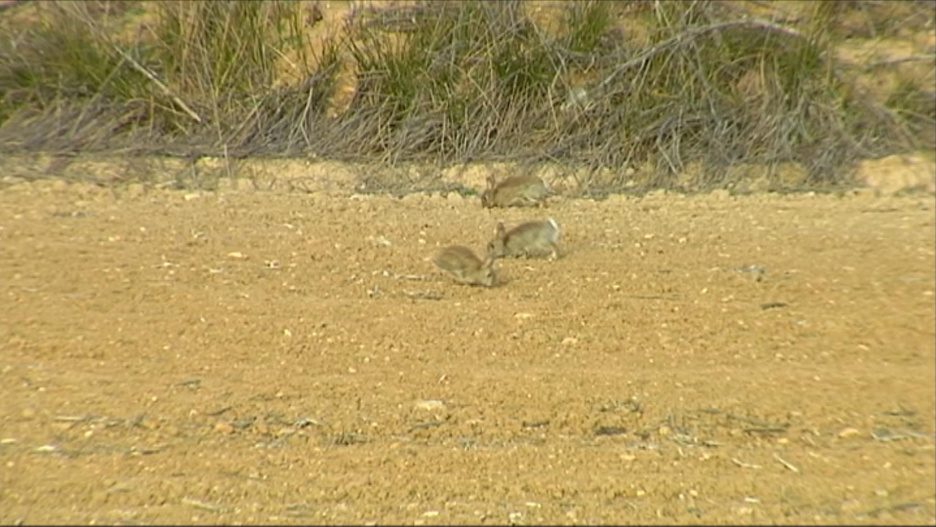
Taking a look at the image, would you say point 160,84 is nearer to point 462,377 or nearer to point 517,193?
point 517,193

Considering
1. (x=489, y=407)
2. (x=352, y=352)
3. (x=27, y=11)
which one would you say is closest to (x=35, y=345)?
(x=352, y=352)

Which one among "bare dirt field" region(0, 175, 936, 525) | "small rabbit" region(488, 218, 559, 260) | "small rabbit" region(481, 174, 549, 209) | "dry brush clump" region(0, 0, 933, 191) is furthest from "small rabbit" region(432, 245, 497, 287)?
"dry brush clump" region(0, 0, 933, 191)

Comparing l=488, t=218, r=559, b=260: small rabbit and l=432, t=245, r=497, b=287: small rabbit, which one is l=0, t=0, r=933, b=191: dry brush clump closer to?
l=488, t=218, r=559, b=260: small rabbit

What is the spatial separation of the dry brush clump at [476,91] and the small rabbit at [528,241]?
9.08 feet

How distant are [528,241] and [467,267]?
0.77 metres

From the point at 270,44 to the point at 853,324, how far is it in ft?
23.7

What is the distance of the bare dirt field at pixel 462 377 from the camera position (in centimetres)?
408

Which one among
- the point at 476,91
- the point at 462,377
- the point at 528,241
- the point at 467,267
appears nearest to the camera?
the point at 462,377

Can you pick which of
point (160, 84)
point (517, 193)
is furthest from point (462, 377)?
point (160, 84)

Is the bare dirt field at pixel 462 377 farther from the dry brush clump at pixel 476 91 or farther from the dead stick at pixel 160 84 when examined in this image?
the dead stick at pixel 160 84

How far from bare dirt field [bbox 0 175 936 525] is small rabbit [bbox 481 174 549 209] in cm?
96

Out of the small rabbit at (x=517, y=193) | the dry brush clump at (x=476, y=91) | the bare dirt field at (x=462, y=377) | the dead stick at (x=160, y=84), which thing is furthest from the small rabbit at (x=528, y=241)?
the dead stick at (x=160, y=84)

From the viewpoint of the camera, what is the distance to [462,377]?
5.12 meters

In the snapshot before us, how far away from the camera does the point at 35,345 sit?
5465 millimetres
